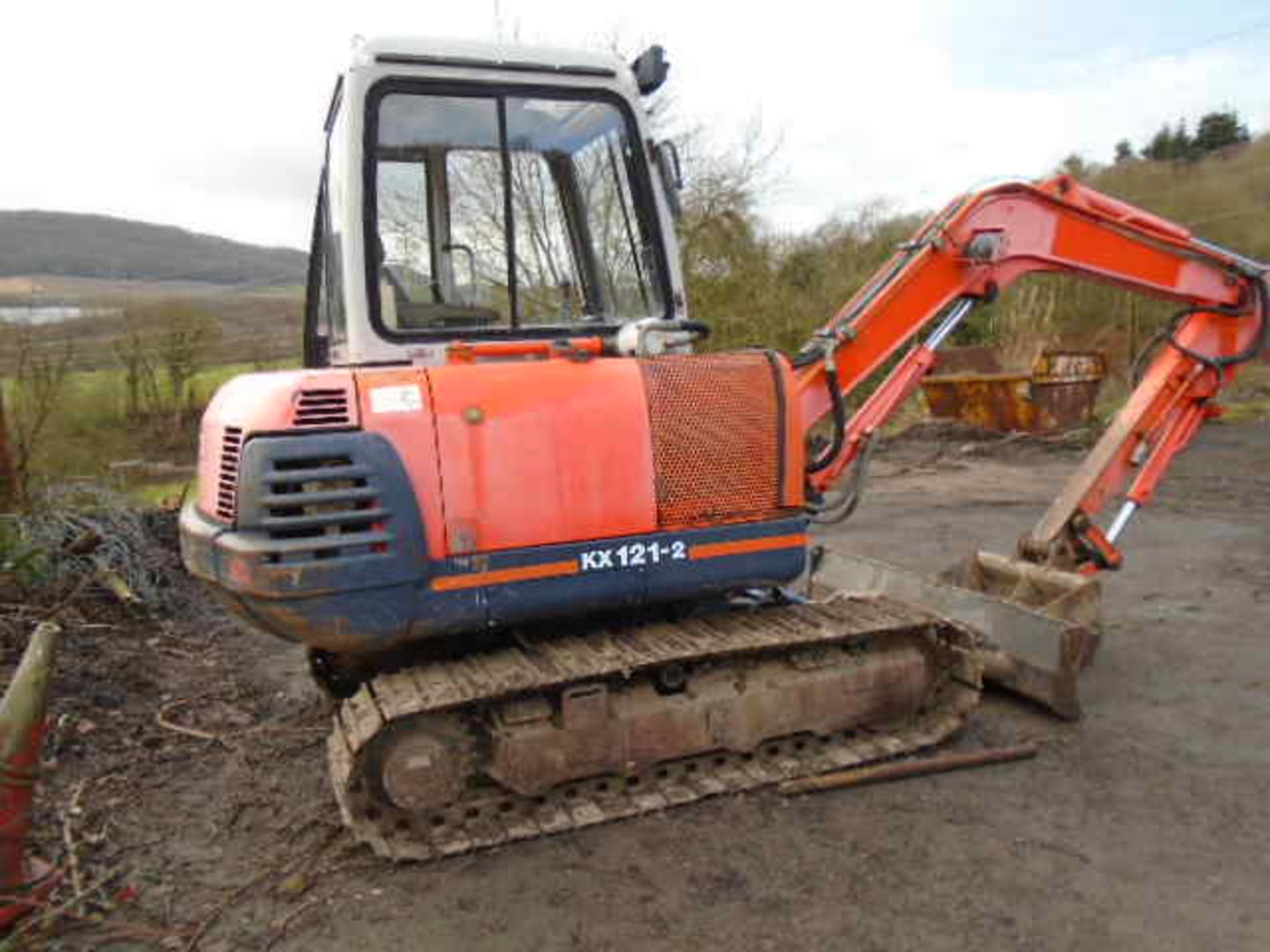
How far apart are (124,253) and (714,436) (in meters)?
53.2

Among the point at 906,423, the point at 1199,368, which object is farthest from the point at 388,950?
the point at 906,423

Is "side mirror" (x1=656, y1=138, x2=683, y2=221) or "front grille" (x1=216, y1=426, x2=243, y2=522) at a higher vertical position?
"side mirror" (x1=656, y1=138, x2=683, y2=221)

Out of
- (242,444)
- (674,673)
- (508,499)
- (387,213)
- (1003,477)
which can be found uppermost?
(387,213)

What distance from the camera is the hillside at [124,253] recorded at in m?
44.5

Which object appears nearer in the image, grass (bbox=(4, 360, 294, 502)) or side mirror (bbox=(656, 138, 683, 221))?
side mirror (bbox=(656, 138, 683, 221))

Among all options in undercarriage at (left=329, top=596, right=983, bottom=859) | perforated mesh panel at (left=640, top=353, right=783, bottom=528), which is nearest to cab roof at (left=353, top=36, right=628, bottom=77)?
perforated mesh panel at (left=640, top=353, right=783, bottom=528)

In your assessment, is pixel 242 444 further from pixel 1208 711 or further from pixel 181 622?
pixel 1208 711

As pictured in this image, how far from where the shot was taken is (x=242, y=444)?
3393 millimetres

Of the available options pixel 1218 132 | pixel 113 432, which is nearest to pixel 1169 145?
pixel 1218 132

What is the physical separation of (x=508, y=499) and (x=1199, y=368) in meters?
4.27

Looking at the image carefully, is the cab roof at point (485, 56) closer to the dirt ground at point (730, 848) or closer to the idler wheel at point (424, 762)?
the idler wheel at point (424, 762)

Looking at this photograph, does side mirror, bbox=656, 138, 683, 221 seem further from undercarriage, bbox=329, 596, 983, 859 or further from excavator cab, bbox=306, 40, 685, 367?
undercarriage, bbox=329, 596, 983, 859

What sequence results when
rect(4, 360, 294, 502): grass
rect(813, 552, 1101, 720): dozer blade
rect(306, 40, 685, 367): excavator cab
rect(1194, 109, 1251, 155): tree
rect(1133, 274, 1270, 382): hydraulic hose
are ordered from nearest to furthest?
rect(306, 40, 685, 367): excavator cab, rect(813, 552, 1101, 720): dozer blade, rect(1133, 274, 1270, 382): hydraulic hose, rect(4, 360, 294, 502): grass, rect(1194, 109, 1251, 155): tree

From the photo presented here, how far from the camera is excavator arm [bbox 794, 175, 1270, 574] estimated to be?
4.83 metres
